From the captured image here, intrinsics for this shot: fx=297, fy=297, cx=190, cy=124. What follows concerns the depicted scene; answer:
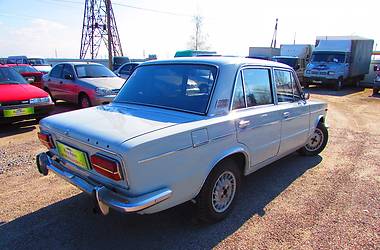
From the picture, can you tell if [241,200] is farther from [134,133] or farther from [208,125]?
[134,133]

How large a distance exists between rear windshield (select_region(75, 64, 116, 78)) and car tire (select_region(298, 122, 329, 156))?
276 inches

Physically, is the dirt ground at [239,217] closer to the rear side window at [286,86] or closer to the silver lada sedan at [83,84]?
the rear side window at [286,86]

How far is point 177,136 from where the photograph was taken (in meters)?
2.59

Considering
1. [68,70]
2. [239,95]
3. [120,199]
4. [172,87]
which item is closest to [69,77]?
[68,70]

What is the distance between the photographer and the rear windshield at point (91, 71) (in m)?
9.61

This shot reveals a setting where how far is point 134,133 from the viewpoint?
2537 mm

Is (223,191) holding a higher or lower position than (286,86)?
lower

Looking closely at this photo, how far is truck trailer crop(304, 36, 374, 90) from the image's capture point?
17969mm

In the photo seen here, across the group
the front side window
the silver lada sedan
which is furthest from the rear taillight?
the silver lada sedan

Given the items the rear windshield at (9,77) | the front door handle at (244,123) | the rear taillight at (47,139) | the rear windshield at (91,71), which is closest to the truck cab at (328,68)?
the rear windshield at (91,71)

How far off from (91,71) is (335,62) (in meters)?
14.9

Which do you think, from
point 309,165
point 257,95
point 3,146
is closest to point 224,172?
point 257,95

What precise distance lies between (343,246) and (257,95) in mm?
1879

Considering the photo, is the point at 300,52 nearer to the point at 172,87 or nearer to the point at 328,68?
the point at 328,68
